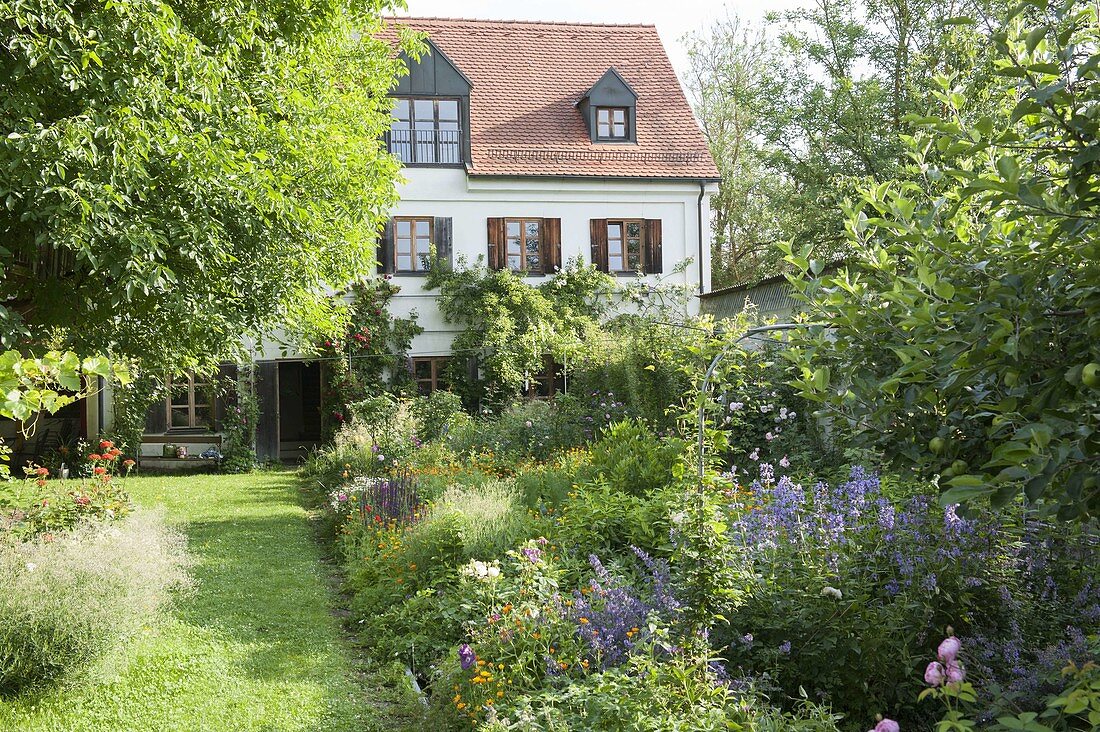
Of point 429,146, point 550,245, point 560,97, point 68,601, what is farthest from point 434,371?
point 68,601

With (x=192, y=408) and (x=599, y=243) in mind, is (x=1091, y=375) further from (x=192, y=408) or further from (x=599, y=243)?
(x=192, y=408)

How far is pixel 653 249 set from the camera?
1983cm

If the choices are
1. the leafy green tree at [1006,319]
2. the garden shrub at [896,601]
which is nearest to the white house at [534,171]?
the garden shrub at [896,601]

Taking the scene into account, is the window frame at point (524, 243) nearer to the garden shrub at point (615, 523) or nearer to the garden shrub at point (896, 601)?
the garden shrub at point (615, 523)

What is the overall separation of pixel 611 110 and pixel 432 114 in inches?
173

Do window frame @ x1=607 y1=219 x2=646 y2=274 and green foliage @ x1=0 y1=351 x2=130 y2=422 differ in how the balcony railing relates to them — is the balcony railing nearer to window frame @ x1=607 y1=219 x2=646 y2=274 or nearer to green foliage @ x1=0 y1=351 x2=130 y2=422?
window frame @ x1=607 y1=219 x2=646 y2=274

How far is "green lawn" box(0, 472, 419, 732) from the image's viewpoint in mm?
5277

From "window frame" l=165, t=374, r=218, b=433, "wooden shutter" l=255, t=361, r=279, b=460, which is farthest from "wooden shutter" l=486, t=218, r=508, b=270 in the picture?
"window frame" l=165, t=374, r=218, b=433

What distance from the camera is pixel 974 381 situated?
2.53 m

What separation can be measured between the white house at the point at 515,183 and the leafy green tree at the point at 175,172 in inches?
301

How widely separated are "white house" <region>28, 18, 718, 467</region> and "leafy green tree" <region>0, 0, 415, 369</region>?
7.66 m

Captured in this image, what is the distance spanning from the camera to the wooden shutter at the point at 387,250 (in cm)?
1873

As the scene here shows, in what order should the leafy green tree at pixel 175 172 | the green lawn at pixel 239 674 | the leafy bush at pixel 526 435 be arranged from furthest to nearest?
the leafy bush at pixel 526 435 → the leafy green tree at pixel 175 172 → the green lawn at pixel 239 674

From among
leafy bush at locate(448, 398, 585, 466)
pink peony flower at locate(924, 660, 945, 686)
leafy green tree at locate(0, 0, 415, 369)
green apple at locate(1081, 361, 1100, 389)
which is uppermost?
leafy green tree at locate(0, 0, 415, 369)
